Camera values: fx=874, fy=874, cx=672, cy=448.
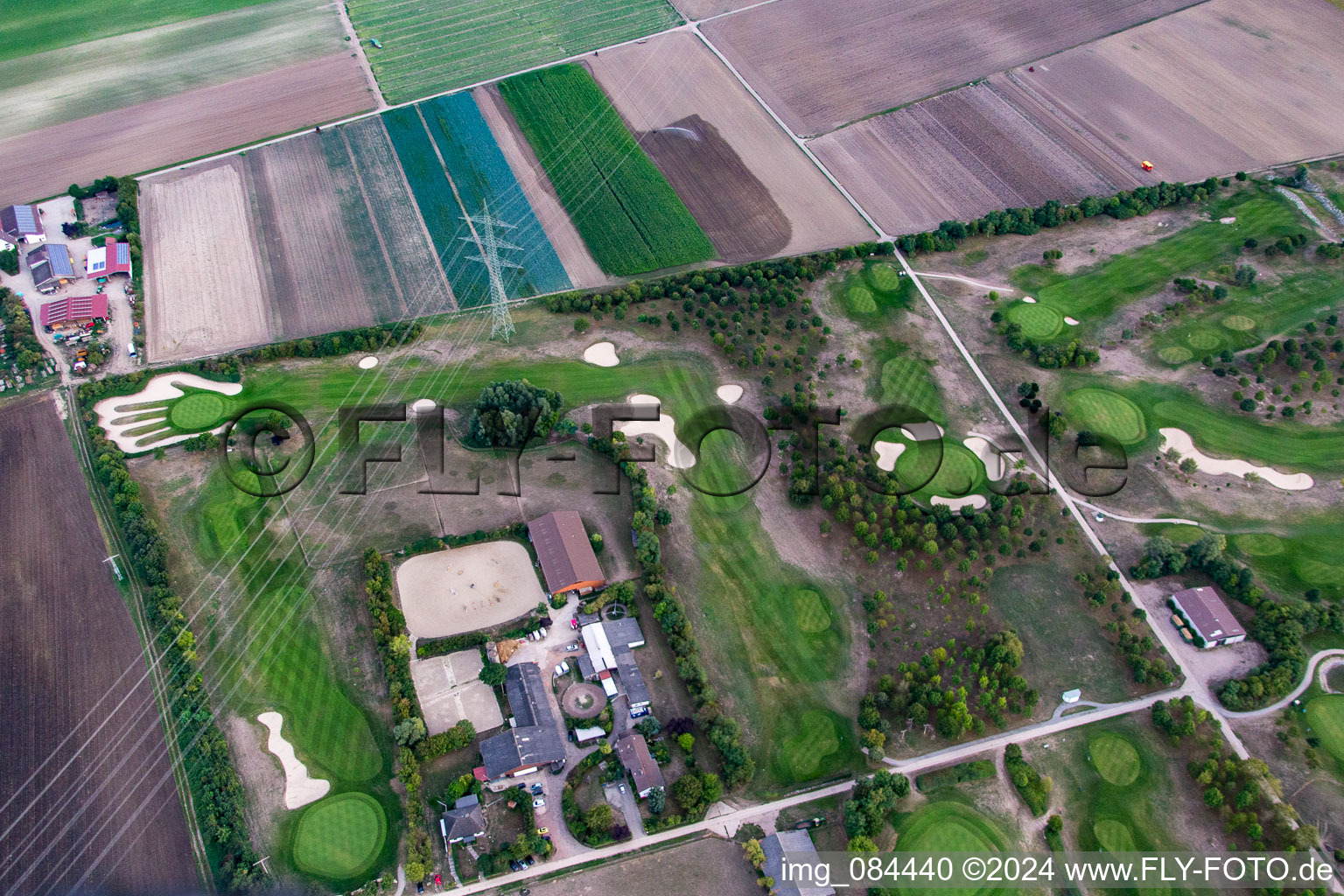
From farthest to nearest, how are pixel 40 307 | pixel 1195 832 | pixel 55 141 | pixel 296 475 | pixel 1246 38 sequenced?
pixel 1246 38 → pixel 55 141 → pixel 40 307 → pixel 296 475 → pixel 1195 832

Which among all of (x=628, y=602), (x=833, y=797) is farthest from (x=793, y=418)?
(x=833, y=797)

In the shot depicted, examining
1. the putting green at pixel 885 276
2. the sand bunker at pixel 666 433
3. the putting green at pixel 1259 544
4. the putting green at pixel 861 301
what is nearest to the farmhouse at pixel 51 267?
the sand bunker at pixel 666 433

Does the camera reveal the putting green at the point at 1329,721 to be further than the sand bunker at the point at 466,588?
No

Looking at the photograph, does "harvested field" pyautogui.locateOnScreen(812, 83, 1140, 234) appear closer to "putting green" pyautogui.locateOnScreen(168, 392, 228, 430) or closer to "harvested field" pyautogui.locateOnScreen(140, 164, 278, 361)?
"harvested field" pyautogui.locateOnScreen(140, 164, 278, 361)

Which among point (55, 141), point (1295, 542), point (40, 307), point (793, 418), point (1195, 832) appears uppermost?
point (55, 141)

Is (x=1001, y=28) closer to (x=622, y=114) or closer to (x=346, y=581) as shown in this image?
(x=622, y=114)

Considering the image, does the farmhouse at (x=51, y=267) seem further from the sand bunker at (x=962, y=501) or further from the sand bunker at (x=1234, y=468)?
the sand bunker at (x=1234, y=468)
